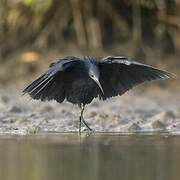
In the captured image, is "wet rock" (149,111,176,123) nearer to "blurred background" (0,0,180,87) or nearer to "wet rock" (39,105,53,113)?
"wet rock" (39,105,53,113)

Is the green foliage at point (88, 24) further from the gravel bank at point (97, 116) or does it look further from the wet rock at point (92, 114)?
the wet rock at point (92, 114)

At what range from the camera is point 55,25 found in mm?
15281

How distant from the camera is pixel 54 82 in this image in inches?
380

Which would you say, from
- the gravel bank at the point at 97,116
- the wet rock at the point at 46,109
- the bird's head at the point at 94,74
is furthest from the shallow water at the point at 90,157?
the wet rock at the point at 46,109

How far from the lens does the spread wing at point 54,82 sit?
9148 mm

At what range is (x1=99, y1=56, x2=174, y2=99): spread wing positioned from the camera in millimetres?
9797

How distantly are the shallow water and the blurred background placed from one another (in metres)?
5.78

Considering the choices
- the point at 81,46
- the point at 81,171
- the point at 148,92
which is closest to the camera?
the point at 81,171

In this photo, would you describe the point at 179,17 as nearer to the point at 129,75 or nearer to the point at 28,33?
the point at 28,33

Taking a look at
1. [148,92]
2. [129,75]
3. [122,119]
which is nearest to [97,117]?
[122,119]

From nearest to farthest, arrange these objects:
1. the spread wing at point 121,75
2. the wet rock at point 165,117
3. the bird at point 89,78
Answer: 1. the bird at point 89,78
2. the spread wing at point 121,75
3. the wet rock at point 165,117

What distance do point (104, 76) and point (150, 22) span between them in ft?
18.3

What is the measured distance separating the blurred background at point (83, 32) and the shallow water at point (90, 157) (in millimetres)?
5784

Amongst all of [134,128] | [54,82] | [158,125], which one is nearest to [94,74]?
[54,82]
